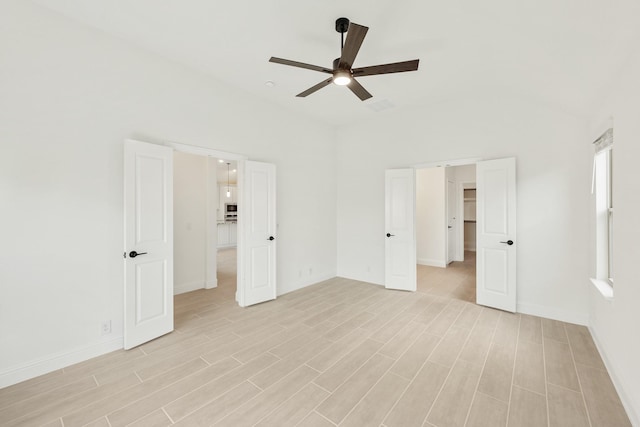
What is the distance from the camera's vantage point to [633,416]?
72.3 inches

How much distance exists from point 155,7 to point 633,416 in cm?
503

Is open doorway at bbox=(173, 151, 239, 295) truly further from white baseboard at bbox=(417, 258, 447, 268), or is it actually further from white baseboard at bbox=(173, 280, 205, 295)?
white baseboard at bbox=(417, 258, 447, 268)

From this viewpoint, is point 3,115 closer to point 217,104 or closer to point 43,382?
point 217,104

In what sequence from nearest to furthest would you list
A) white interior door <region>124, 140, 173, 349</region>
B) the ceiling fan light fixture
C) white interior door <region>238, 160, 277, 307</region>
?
the ceiling fan light fixture, white interior door <region>124, 140, 173, 349</region>, white interior door <region>238, 160, 277, 307</region>

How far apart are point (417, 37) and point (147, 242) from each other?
370 cm

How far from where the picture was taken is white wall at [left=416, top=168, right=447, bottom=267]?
6.97m

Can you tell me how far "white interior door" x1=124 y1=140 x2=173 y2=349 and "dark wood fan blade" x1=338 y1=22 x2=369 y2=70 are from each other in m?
2.26

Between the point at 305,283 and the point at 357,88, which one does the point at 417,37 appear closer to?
the point at 357,88

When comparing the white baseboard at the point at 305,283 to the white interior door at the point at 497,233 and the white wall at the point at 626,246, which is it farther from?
the white wall at the point at 626,246

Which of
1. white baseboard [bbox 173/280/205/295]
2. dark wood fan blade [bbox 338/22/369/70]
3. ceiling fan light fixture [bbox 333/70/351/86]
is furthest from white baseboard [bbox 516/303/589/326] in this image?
white baseboard [bbox 173/280/205/295]

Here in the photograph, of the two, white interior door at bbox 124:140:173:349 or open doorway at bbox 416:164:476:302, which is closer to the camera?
white interior door at bbox 124:140:173:349

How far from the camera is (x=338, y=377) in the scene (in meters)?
2.35

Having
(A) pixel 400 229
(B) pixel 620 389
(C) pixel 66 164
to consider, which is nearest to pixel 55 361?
(C) pixel 66 164

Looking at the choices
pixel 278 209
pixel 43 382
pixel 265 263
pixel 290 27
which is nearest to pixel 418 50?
pixel 290 27
